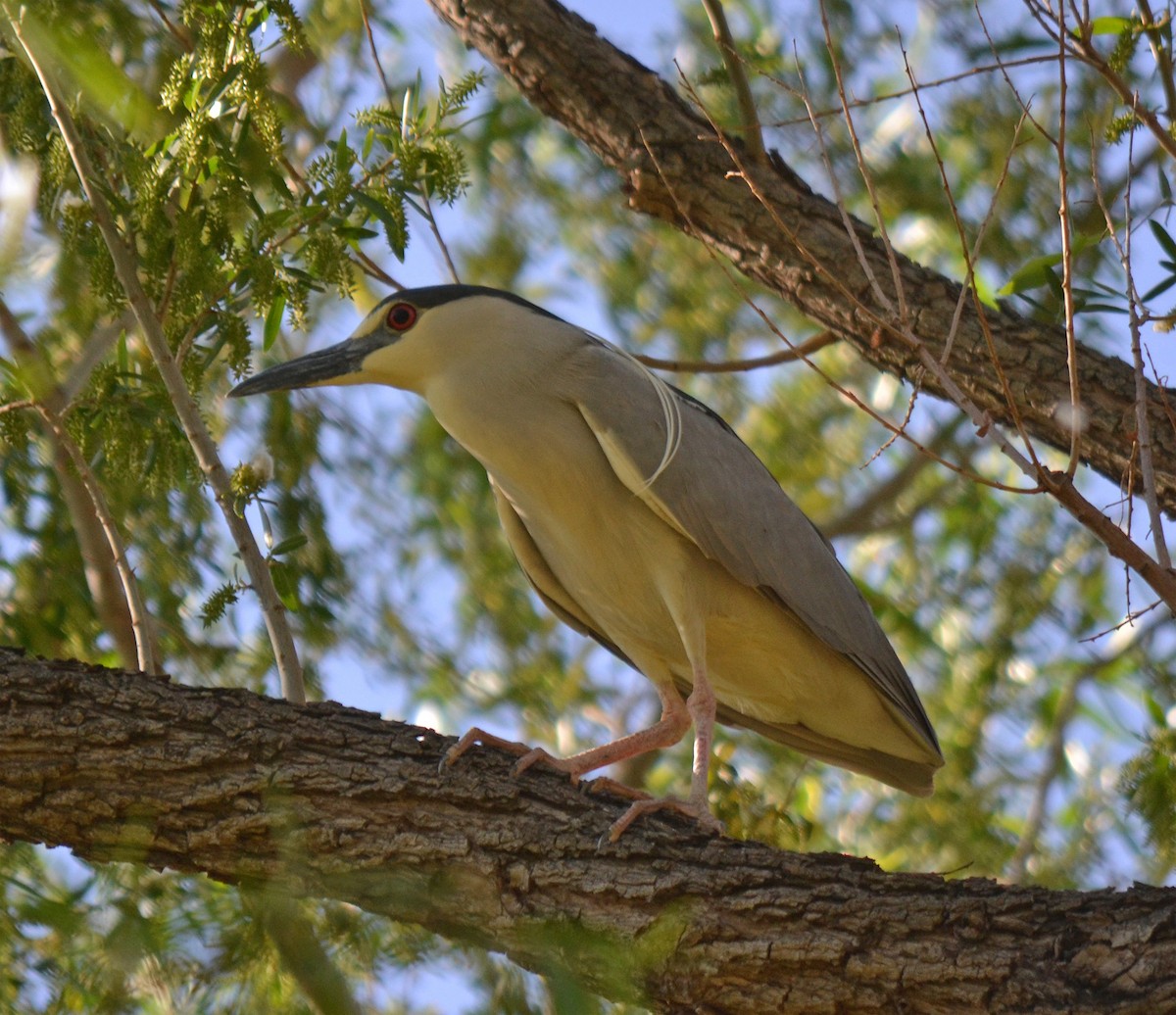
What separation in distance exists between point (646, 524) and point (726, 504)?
0.21 meters

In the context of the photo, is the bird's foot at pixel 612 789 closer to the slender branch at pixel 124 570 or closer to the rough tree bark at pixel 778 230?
the slender branch at pixel 124 570

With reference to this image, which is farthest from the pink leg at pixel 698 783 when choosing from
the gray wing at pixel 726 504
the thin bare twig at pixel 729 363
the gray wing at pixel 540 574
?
the thin bare twig at pixel 729 363

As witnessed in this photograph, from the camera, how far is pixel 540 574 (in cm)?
347

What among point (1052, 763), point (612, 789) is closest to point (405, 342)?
point (612, 789)

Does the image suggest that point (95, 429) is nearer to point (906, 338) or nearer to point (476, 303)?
point (476, 303)

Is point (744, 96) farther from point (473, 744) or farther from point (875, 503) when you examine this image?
point (875, 503)

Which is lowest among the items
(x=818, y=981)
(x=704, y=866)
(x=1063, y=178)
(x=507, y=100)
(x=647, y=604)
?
(x=818, y=981)

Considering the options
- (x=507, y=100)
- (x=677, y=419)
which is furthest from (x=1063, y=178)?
(x=507, y=100)

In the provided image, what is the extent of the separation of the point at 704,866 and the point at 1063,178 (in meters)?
1.28

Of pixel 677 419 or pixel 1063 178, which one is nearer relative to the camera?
pixel 1063 178

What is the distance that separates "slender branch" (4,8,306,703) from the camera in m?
2.47

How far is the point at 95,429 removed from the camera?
2.82m

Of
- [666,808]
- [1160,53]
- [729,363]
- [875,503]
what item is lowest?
[666,808]

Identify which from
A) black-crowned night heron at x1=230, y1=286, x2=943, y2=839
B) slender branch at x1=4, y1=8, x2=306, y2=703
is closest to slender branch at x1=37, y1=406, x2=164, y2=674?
slender branch at x1=4, y1=8, x2=306, y2=703
